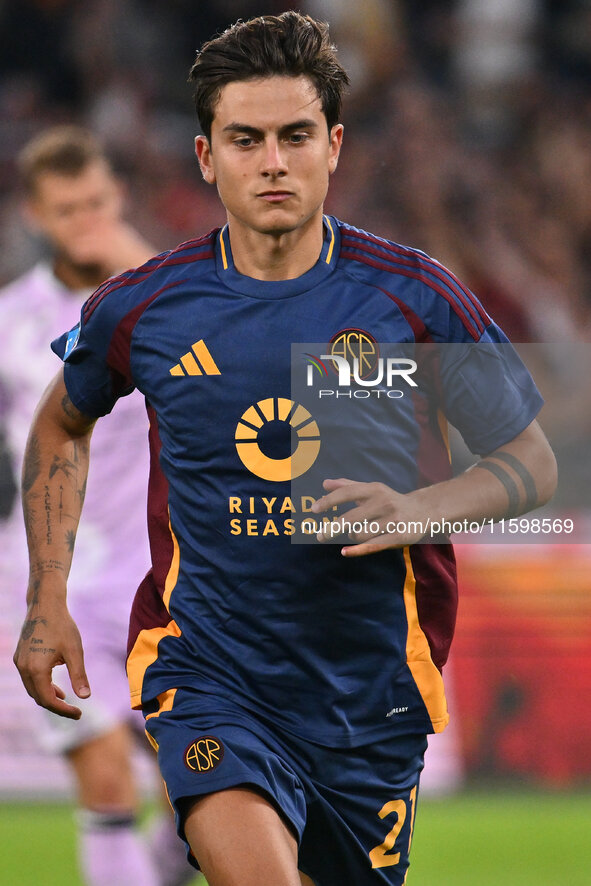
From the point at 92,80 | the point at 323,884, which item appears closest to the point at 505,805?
the point at 323,884

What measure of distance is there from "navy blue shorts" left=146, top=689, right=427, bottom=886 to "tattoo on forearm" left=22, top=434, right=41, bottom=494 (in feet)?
2.23

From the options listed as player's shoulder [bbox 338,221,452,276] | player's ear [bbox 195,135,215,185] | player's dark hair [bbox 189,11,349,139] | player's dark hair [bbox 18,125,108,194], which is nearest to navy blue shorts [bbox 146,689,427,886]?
player's shoulder [bbox 338,221,452,276]

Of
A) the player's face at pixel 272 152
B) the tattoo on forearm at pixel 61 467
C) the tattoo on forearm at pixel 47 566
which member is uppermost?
the player's face at pixel 272 152

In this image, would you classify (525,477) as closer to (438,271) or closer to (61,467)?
(438,271)

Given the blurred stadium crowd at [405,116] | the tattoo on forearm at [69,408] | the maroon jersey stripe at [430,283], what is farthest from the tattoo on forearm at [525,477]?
the blurred stadium crowd at [405,116]

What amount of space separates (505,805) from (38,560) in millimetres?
4249

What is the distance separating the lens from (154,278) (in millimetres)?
3232

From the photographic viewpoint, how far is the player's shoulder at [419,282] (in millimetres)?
3080

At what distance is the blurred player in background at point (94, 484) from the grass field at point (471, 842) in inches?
33.5

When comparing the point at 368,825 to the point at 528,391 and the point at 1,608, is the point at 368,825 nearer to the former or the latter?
the point at 528,391

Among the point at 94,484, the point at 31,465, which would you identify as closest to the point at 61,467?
the point at 31,465

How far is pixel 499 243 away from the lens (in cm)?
989

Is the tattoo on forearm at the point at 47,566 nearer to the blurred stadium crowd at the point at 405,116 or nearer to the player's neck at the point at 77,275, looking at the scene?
the player's neck at the point at 77,275

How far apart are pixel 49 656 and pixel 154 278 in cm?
88
